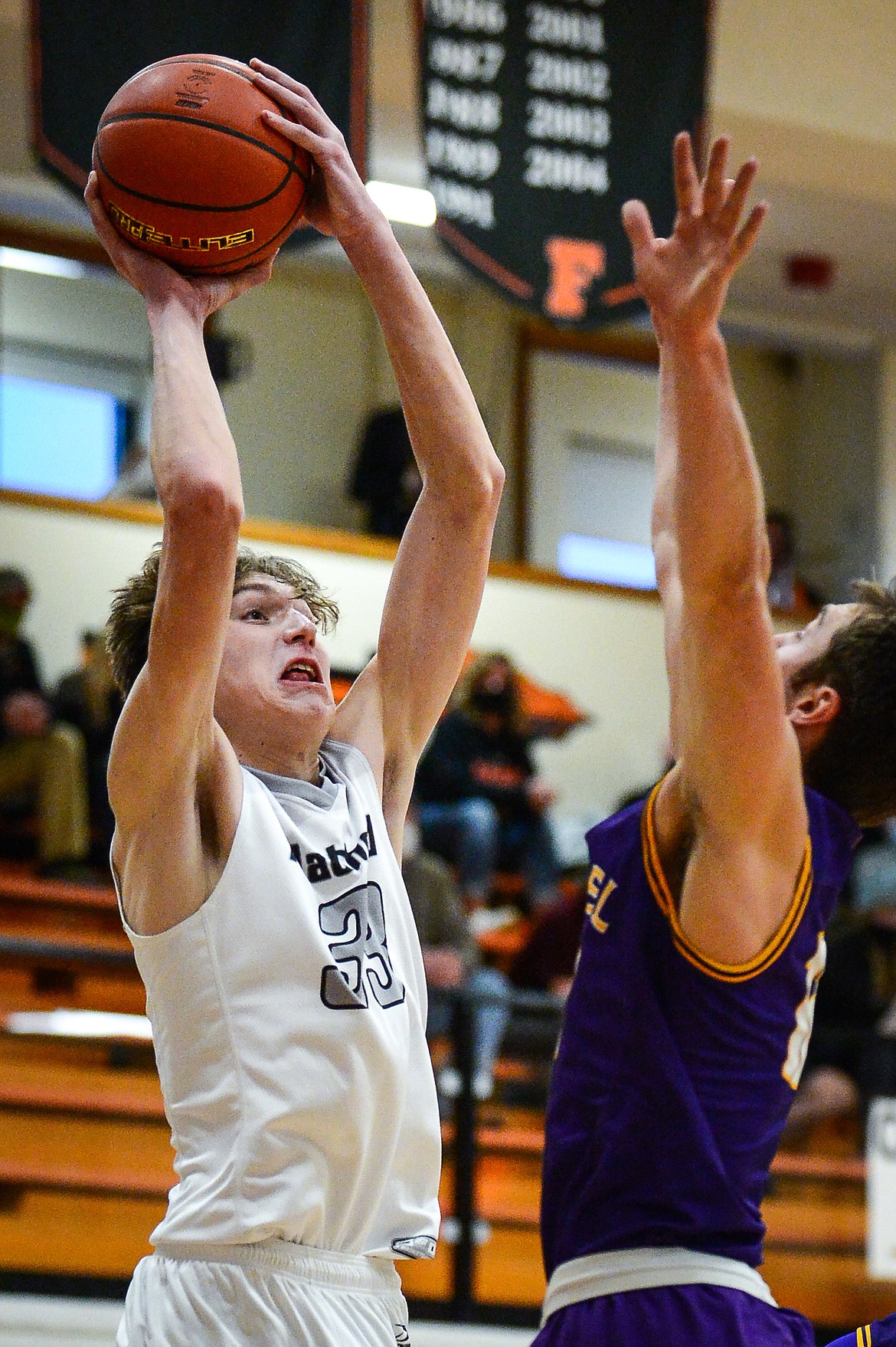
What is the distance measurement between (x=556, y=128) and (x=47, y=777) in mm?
3845

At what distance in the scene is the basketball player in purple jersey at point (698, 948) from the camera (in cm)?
228

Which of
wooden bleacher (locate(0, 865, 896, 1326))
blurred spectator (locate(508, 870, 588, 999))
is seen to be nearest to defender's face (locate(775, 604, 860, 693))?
wooden bleacher (locate(0, 865, 896, 1326))

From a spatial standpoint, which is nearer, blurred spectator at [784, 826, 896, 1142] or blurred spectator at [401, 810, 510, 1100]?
blurred spectator at [784, 826, 896, 1142]

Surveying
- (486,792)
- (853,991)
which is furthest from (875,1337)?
(486,792)

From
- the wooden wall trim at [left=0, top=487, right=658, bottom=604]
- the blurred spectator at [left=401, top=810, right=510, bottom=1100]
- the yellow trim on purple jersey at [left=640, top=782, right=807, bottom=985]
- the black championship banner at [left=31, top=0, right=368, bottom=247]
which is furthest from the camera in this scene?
the wooden wall trim at [left=0, top=487, right=658, bottom=604]

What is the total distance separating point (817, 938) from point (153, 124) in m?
1.45

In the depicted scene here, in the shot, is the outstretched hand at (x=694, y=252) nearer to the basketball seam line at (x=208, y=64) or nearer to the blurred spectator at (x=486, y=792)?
the basketball seam line at (x=208, y=64)

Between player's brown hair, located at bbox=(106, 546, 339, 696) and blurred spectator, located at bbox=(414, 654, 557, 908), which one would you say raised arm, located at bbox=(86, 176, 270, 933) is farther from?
blurred spectator, located at bbox=(414, 654, 557, 908)

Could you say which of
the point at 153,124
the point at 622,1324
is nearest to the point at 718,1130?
the point at 622,1324

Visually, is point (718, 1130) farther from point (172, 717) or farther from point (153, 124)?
point (153, 124)

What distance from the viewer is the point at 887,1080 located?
6055 mm

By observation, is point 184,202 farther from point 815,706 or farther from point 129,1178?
point 129,1178

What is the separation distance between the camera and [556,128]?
6164mm

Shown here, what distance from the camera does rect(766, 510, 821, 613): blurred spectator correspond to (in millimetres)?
11508
